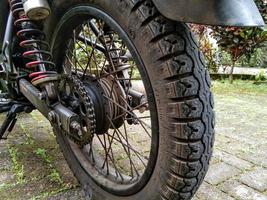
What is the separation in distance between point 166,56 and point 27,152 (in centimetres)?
149

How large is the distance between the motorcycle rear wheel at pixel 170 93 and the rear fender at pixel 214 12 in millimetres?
68

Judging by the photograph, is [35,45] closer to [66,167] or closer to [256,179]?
[66,167]

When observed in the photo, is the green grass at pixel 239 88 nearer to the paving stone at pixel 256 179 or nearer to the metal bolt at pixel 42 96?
the paving stone at pixel 256 179

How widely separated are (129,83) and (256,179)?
35.0 inches

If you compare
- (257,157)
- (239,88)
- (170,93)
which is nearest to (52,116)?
(170,93)

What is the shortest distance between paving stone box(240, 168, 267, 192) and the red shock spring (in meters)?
1.17

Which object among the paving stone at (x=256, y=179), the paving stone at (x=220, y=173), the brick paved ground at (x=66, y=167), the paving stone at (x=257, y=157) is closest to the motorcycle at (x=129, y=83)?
the brick paved ground at (x=66, y=167)

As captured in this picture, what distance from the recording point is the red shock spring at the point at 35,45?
4.57 feet

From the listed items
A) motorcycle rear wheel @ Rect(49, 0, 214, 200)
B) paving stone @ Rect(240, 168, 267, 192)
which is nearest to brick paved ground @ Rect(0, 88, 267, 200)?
paving stone @ Rect(240, 168, 267, 192)

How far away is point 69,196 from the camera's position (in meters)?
1.62

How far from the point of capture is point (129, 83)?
5.63ft

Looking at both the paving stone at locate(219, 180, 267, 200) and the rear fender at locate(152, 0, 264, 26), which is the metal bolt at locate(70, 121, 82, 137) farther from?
the paving stone at locate(219, 180, 267, 200)

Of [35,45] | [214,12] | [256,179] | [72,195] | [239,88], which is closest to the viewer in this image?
[214,12]

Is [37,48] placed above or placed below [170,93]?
above
